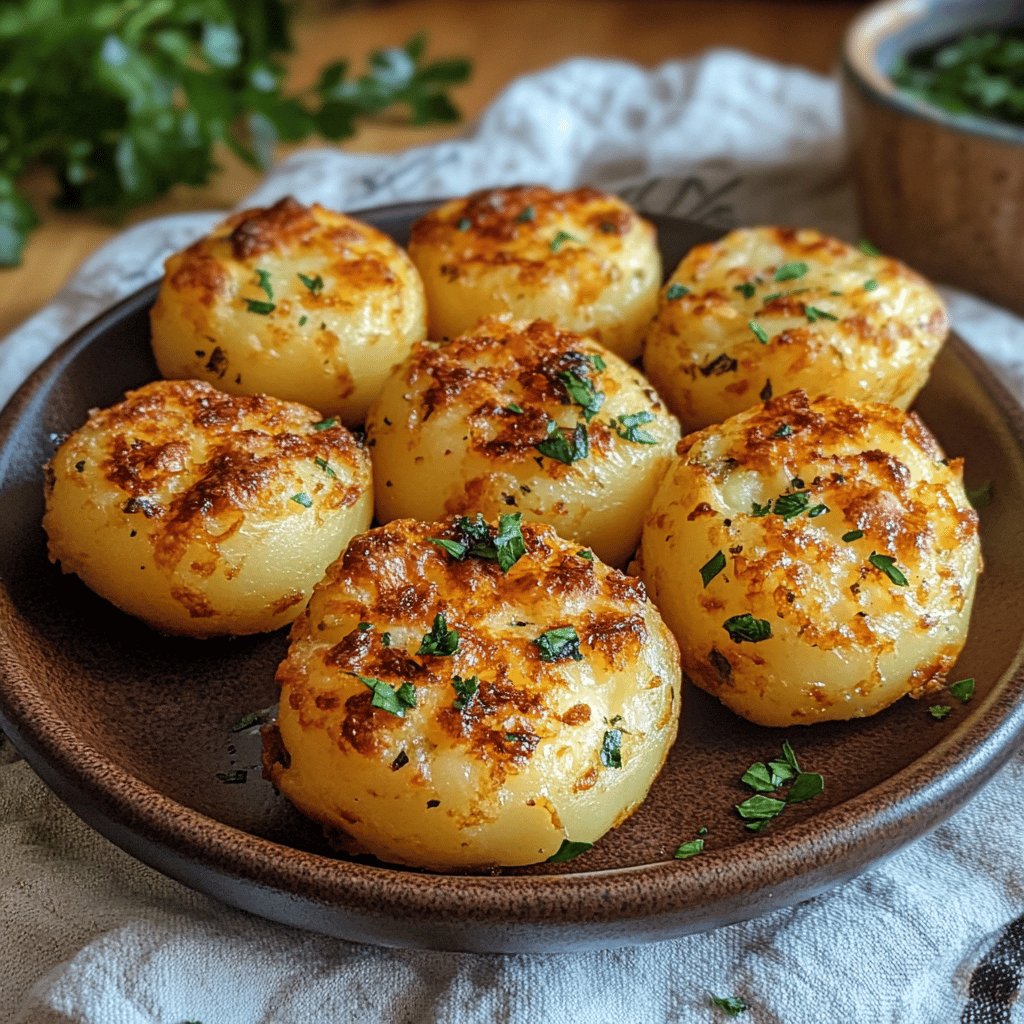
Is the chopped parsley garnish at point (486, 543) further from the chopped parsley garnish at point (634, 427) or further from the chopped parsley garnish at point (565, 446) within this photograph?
the chopped parsley garnish at point (634, 427)

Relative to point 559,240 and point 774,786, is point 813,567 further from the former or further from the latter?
point 559,240

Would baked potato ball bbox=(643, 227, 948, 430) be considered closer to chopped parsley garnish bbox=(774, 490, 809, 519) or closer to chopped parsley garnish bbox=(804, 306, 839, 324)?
chopped parsley garnish bbox=(804, 306, 839, 324)

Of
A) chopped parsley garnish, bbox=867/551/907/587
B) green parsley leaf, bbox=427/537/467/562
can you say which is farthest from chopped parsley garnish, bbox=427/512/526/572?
chopped parsley garnish, bbox=867/551/907/587

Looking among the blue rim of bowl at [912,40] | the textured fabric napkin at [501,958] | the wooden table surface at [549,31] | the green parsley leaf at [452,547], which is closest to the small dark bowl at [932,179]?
the blue rim of bowl at [912,40]

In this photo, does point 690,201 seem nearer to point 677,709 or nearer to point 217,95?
point 217,95

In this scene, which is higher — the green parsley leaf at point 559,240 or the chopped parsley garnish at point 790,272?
the green parsley leaf at point 559,240

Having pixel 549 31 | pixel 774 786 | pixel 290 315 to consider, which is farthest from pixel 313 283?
pixel 549 31

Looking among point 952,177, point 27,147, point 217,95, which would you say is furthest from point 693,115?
point 27,147
